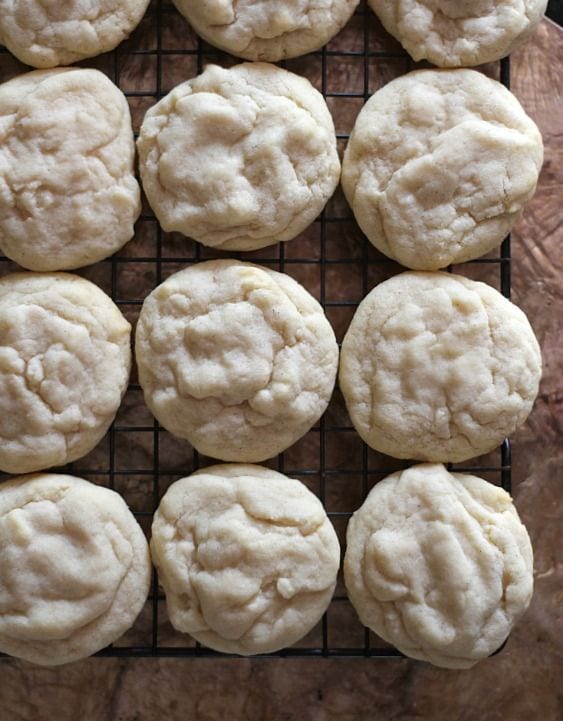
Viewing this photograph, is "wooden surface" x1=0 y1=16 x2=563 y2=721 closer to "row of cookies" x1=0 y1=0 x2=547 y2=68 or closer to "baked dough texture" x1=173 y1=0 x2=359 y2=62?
"row of cookies" x1=0 y1=0 x2=547 y2=68

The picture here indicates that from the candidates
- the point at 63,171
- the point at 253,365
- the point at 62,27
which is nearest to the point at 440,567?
the point at 253,365

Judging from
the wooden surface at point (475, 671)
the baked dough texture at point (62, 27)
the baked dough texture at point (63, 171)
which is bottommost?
the wooden surface at point (475, 671)

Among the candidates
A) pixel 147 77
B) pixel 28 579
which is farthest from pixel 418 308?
pixel 28 579

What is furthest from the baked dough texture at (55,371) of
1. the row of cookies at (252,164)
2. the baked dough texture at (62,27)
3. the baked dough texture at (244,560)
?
the baked dough texture at (62,27)

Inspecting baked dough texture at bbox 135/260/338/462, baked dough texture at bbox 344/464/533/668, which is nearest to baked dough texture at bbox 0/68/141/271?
baked dough texture at bbox 135/260/338/462

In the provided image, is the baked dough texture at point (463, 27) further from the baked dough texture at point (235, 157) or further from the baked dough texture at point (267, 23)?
the baked dough texture at point (235, 157)
